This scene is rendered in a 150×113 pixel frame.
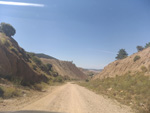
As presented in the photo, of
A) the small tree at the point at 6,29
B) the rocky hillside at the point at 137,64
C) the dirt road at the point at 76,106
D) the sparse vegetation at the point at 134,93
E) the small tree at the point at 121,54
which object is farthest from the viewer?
the small tree at the point at 121,54

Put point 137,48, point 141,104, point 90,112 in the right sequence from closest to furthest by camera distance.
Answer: point 90,112, point 141,104, point 137,48

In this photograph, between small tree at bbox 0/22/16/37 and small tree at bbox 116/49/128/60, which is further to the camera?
small tree at bbox 116/49/128/60

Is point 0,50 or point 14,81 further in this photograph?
point 0,50

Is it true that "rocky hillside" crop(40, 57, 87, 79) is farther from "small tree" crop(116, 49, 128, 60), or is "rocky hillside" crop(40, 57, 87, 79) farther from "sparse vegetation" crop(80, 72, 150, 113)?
"sparse vegetation" crop(80, 72, 150, 113)

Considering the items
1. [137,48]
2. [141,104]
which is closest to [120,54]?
[137,48]

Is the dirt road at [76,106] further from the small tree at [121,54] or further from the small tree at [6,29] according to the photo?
the small tree at [121,54]

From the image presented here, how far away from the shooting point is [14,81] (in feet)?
46.6

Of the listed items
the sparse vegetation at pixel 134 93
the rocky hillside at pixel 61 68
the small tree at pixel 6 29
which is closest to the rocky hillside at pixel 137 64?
the sparse vegetation at pixel 134 93

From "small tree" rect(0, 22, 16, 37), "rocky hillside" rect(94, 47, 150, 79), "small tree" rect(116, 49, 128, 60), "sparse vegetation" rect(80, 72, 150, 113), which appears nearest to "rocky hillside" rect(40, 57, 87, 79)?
"small tree" rect(116, 49, 128, 60)

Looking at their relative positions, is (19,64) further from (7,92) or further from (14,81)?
(7,92)

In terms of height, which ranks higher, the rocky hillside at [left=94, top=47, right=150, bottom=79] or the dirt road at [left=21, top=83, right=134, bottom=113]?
the rocky hillside at [left=94, top=47, right=150, bottom=79]

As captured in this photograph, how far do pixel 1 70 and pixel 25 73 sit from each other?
A: 6603 millimetres

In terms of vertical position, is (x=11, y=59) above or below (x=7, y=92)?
above

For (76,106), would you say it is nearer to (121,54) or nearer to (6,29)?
(6,29)
